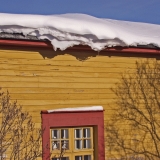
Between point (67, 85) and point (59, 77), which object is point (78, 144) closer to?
point (67, 85)

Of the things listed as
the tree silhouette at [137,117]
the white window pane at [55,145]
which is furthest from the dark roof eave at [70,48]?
the white window pane at [55,145]

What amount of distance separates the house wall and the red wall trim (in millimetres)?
170

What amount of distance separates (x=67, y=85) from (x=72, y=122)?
795mm

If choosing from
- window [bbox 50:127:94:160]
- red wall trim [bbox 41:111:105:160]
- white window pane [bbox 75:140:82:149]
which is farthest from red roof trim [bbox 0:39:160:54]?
white window pane [bbox 75:140:82:149]

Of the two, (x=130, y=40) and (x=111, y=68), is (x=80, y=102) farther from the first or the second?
(x=130, y=40)

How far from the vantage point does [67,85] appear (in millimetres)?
9531

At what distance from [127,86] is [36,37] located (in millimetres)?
2630

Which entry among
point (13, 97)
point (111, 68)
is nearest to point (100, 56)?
point (111, 68)

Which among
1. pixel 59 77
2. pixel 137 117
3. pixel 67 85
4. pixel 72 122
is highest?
pixel 59 77

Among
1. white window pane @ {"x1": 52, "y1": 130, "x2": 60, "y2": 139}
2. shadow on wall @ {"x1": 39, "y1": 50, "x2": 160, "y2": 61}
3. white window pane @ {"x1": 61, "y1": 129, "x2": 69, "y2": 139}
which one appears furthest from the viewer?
white window pane @ {"x1": 61, "y1": 129, "x2": 69, "y2": 139}

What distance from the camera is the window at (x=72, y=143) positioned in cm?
943

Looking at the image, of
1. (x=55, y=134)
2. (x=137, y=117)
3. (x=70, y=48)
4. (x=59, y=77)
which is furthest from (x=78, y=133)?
(x=70, y=48)

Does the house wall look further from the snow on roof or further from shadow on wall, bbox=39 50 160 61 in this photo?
the snow on roof

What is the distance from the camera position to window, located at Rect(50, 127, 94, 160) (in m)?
9.43
